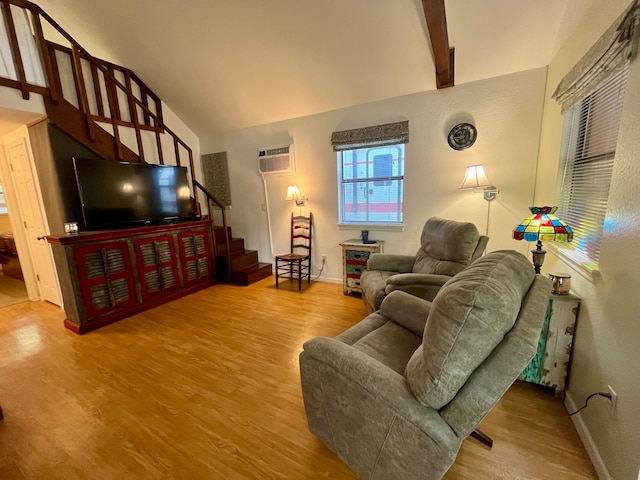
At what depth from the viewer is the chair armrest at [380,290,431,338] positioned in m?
1.58

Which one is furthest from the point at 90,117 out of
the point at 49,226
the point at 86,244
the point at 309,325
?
the point at 309,325

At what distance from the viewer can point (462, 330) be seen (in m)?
0.81

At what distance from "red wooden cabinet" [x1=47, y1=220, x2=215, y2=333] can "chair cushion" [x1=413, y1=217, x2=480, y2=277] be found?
3.00 m

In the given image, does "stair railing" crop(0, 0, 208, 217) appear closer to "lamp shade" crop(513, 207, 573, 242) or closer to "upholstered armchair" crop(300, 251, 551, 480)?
"upholstered armchair" crop(300, 251, 551, 480)

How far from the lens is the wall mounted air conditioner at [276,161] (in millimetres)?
3930

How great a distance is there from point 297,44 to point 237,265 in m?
3.00

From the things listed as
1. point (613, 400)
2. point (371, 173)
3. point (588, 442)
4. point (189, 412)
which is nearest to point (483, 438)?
point (588, 442)

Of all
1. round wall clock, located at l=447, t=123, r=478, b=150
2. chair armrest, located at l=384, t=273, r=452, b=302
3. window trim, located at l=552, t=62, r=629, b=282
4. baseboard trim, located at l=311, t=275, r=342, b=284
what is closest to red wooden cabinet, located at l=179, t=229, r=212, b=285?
baseboard trim, located at l=311, t=275, r=342, b=284

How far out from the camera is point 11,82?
253cm

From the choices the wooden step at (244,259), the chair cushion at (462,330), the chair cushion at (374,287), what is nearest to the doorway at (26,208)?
the wooden step at (244,259)

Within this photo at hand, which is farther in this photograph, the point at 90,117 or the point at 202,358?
the point at 90,117

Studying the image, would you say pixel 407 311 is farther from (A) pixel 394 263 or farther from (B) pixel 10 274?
(B) pixel 10 274

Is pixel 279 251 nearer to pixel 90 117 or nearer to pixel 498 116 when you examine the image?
pixel 90 117

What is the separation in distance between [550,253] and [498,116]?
1.48 m
